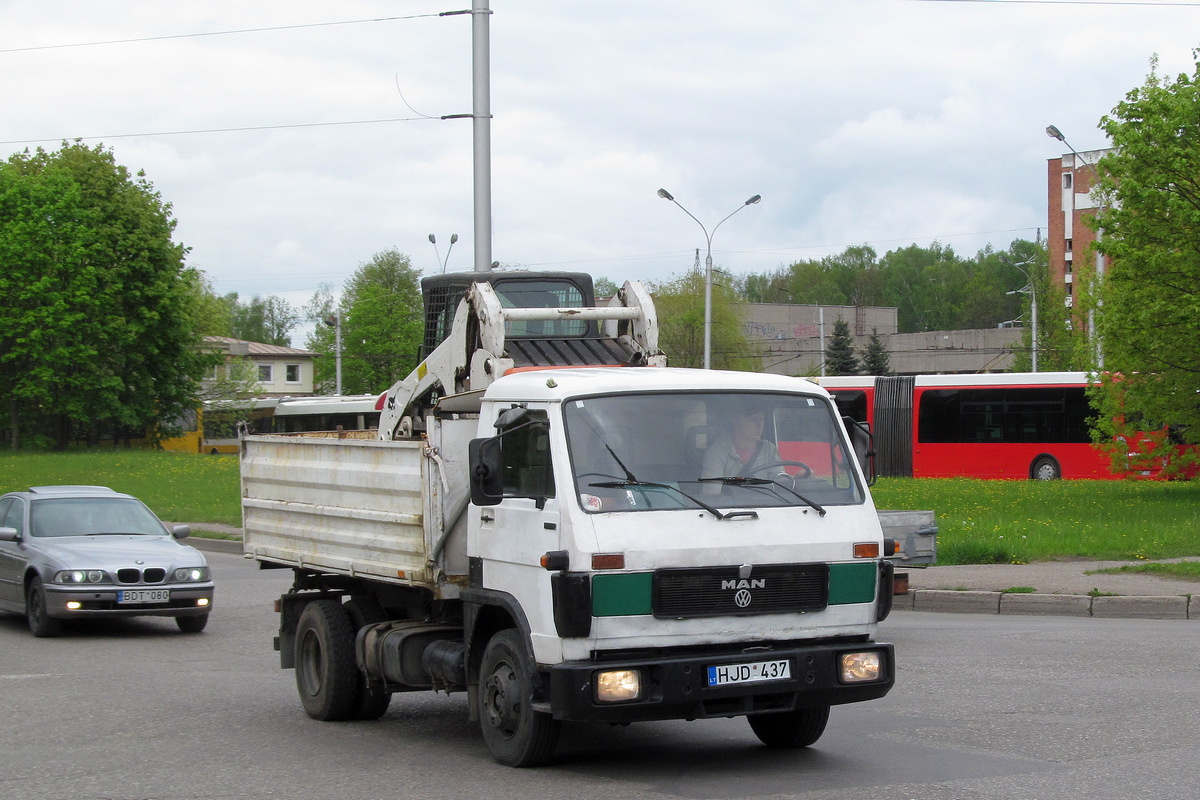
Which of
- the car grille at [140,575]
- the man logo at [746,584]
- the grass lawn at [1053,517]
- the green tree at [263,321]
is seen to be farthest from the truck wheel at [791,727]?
the green tree at [263,321]

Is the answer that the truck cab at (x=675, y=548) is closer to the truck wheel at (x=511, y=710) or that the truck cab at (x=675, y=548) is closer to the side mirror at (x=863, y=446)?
the truck wheel at (x=511, y=710)

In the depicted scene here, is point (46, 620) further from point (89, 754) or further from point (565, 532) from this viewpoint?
point (565, 532)

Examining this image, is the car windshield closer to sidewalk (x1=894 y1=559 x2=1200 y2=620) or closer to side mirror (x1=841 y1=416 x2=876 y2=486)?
sidewalk (x1=894 y1=559 x2=1200 y2=620)

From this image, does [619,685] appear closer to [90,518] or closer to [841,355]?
[90,518]

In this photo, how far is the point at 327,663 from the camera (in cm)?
841

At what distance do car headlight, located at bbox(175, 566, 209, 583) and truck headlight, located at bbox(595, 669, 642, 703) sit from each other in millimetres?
7693

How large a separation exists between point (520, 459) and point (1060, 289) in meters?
70.2

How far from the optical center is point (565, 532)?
20.6 feet

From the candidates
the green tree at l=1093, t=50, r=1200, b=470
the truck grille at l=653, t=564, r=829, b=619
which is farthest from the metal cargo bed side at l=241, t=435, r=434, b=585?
the green tree at l=1093, t=50, r=1200, b=470

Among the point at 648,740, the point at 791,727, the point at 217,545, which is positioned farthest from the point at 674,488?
the point at 217,545

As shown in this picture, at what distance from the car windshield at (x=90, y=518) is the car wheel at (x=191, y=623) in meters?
1.25

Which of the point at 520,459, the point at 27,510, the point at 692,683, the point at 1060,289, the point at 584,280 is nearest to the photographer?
the point at 692,683

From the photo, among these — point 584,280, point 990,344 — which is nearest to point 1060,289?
point 990,344

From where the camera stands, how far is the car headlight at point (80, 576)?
40.7ft
